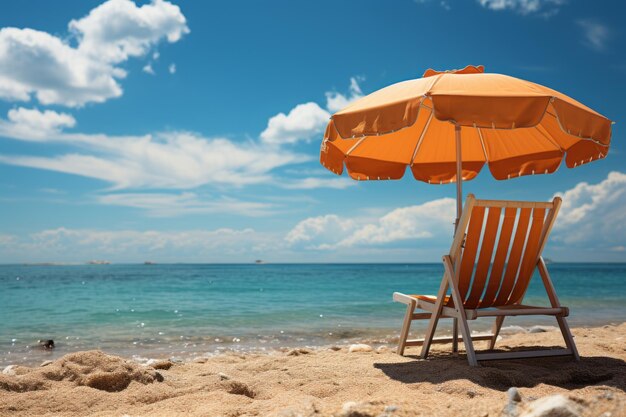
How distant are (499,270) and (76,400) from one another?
3.26m

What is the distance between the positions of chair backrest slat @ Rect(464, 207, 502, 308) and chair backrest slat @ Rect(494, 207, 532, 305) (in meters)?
0.21

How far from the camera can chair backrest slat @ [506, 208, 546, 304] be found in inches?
165

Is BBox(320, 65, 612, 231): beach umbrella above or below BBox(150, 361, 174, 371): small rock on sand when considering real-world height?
above

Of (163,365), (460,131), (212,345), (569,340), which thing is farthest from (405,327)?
(212,345)

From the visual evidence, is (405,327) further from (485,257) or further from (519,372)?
(519,372)

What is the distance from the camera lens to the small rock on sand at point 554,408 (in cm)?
224

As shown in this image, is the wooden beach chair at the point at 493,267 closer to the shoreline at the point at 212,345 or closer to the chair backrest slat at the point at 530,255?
the chair backrest slat at the point at 530,255

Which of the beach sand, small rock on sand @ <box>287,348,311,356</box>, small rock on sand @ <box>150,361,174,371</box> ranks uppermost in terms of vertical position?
the beach sand

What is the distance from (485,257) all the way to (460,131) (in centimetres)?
149

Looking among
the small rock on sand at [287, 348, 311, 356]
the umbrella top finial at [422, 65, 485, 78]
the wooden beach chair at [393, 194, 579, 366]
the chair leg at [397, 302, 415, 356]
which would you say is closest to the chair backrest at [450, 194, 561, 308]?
the wooden beach chair at [393, 194, 579, 366]

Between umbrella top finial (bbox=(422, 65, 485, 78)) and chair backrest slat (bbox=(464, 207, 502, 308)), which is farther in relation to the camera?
umbrella top finial (bbox=(422, 65, 485, 78))

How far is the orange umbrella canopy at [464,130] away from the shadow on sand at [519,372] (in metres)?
1.74

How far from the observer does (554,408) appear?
226 cm

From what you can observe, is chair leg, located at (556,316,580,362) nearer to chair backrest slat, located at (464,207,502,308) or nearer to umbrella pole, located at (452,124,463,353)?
chair backrest slat, located at (464,207,502,308)
